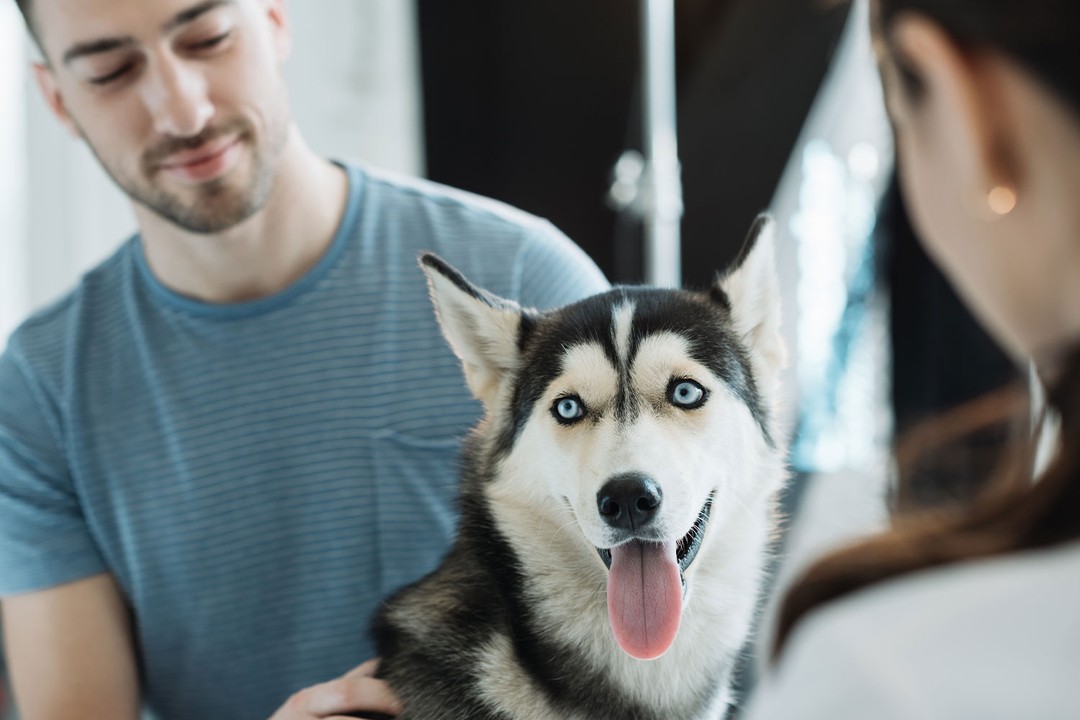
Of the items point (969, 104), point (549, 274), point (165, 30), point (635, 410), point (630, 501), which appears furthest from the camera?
point (549, 274)

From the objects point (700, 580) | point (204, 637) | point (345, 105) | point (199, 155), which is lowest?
point (204, 637)

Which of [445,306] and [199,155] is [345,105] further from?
[445,306]

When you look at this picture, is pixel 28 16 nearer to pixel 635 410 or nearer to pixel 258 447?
pixel 258 447

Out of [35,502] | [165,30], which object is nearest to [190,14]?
[165,30]

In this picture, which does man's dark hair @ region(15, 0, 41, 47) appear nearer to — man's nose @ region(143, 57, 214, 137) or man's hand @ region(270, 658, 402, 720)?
man's nose @ region(143, 57, 214, 137)

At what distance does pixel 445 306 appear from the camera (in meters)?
1.12

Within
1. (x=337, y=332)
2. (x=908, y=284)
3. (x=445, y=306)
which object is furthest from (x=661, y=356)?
(x=908, y=284)

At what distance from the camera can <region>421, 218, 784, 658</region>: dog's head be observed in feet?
3.24

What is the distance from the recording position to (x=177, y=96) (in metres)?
1.35

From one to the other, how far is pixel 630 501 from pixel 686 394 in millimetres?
187

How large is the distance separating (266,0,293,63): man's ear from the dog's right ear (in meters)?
0.59

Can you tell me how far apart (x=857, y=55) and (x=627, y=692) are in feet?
6.59

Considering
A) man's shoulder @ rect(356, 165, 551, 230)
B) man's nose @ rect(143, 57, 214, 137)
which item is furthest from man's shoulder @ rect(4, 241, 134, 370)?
man's shoulder @ rect(356, 165, 551, 230)

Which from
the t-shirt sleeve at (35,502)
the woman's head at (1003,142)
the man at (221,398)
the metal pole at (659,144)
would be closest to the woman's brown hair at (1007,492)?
the woman's head at (1003,142)
